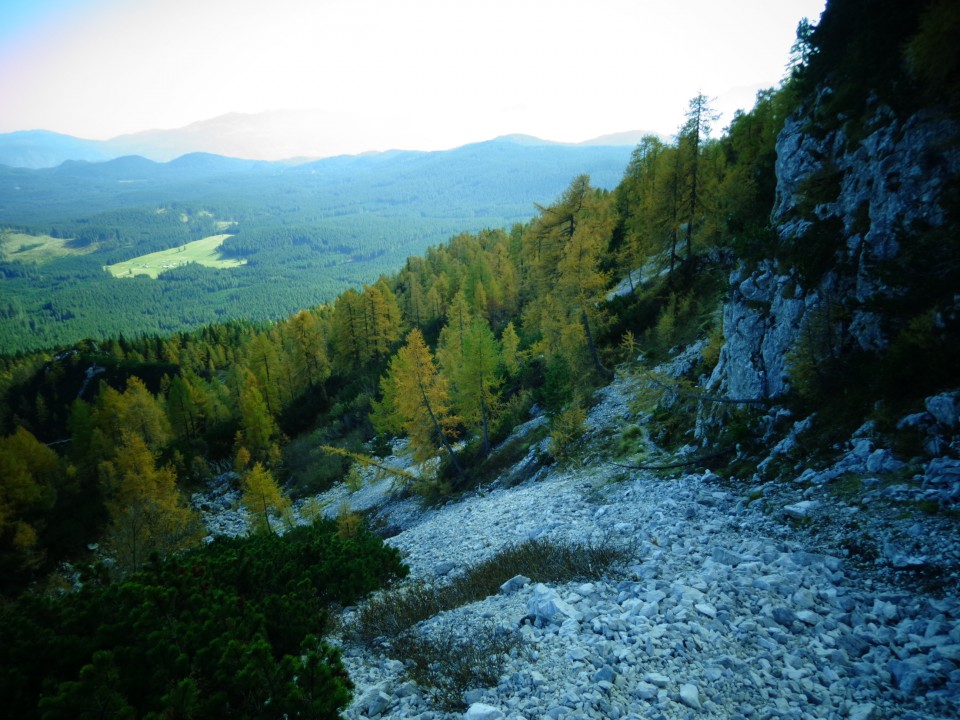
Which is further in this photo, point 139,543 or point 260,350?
point 260,350

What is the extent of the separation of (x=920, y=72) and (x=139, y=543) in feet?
125

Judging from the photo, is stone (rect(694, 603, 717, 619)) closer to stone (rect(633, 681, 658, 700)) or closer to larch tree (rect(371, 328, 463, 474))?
stone (rect(633, 681, 658, 700))

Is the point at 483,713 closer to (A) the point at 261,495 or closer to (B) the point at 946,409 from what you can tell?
(B) the point at 946,409

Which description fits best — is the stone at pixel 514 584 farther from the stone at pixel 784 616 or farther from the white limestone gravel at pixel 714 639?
the stone at pixel 784 616

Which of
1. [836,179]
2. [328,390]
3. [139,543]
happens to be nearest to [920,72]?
[836,179]

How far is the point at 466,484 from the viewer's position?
25.5 meters

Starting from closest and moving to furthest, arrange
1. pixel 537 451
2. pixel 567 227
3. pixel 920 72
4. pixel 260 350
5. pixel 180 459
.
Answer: pixel 920 72
pixel 537 451
pixel 567 227
pixel 180 459
pixel 260 350

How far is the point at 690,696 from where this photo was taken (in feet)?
17.7

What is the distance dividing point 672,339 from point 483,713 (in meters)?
24.1

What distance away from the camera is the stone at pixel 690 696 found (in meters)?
5.35

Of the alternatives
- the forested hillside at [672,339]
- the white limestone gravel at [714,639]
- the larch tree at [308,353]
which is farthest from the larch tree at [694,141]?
the larch tree at [308,353]

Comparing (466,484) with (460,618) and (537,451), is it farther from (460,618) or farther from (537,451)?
(460,618)

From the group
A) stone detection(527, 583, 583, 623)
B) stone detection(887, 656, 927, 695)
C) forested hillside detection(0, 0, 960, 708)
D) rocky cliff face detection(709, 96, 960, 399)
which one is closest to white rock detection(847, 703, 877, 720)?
stone detection(887, 656, 927, 695)

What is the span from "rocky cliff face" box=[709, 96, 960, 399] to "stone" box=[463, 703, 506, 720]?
10.1m
